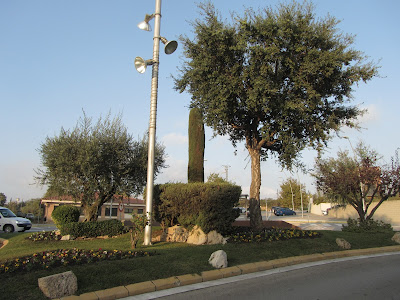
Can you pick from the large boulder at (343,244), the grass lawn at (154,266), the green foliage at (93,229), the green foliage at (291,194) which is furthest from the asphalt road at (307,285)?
the green foliage at (291,194)

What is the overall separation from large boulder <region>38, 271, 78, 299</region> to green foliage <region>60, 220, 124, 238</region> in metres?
8.39

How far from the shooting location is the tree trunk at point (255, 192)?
13.6 meters

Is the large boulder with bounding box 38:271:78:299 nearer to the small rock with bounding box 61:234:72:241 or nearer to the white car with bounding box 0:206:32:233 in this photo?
the small rock with bounding box 61:234:72:241

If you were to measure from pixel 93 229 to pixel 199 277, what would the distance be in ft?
27.4

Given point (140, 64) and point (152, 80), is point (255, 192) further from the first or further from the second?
point (140, 64)

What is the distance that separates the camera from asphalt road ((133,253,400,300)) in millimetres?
6211

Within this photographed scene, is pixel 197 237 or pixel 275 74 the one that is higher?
pixel 275 74

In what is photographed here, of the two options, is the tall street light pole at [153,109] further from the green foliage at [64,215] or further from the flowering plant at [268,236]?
the green foliage at [64,215]

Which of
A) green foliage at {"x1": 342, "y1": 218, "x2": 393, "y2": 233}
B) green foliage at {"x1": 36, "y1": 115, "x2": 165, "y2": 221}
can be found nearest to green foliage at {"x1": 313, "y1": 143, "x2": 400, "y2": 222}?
green foliage at {"x1": 342, "y1": 218, "x2": 393, "y2": 233}

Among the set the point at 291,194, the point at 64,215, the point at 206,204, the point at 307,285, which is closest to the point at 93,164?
the point at 64,215

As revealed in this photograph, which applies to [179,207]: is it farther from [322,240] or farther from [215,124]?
[322,240]

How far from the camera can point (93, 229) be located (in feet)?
46.5

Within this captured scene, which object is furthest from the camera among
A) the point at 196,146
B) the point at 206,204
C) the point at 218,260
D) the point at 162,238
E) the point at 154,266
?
the point at 196,146

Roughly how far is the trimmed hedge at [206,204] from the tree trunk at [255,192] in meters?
1.90
